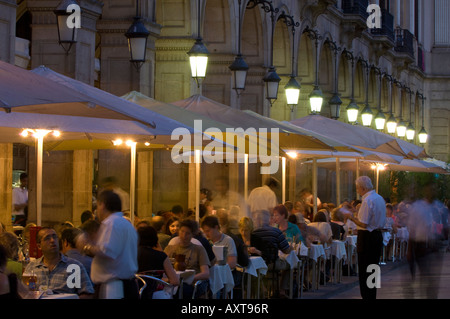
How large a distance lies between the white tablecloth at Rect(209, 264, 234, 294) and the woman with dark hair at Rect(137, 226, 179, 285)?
1505mm

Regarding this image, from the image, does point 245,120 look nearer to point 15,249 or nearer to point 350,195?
point 15,249

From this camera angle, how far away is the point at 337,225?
703 inches

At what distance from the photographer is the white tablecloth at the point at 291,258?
14164 mm

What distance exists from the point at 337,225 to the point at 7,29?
6.72 metres

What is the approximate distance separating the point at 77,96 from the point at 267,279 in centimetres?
562

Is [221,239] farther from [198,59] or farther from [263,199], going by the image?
[198,59]

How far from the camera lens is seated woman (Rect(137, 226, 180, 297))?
10.0 meters

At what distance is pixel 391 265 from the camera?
2191 centimetres

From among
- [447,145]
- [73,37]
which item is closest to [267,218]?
[73,37]

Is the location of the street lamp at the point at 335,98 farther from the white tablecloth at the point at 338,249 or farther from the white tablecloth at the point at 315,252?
the white tablecloth at the point at 315,252

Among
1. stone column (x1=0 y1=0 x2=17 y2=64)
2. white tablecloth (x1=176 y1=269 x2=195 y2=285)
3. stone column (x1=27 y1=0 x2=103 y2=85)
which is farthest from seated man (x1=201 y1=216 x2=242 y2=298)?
stone column (x1=27 y1=0 x2=103 y2=85)

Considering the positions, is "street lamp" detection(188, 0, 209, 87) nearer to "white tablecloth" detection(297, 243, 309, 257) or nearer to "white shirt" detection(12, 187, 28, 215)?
"white shirt" detection(12, 187, 28, 215)

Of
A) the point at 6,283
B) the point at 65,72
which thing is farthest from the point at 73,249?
the point at 65,72

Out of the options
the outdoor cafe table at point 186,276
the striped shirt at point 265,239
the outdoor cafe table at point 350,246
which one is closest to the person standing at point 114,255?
the outdoor cafe table at point 186,276
